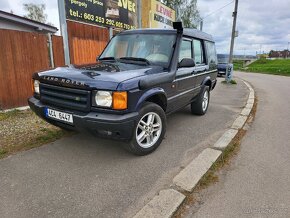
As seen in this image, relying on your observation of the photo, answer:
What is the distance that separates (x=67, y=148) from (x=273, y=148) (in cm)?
349

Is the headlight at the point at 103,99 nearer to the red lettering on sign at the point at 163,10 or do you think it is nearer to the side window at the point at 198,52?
the side window at the point at 198,52

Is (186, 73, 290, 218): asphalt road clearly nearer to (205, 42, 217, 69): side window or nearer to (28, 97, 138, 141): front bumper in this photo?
(28, 97, 138, 141): front bumper

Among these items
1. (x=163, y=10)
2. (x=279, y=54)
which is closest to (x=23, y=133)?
(x=163, y=10)

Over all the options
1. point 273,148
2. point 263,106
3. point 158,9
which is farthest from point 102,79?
point 158,9

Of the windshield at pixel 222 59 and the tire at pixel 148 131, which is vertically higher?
the windshield at pixel 222 59

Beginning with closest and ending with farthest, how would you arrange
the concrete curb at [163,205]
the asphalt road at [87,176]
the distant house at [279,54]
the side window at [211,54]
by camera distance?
1. the concrete curb at [163,205]
2. the asphalt road at [87,176]
3. the side window at [211,54]
4. the distant house at [279,54]

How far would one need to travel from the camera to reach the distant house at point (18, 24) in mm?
8914

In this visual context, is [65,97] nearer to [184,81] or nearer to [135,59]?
[135,59]

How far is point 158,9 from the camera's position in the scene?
45.7 ft

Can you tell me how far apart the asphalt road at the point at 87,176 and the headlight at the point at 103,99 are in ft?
3.00

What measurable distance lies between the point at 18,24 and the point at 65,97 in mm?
8103

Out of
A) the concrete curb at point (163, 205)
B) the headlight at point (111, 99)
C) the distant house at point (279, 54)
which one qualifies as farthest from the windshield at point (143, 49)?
the distant house at point (279, 54)

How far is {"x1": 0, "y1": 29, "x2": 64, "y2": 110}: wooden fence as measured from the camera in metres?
5.88

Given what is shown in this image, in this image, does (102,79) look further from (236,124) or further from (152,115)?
(236,124)
